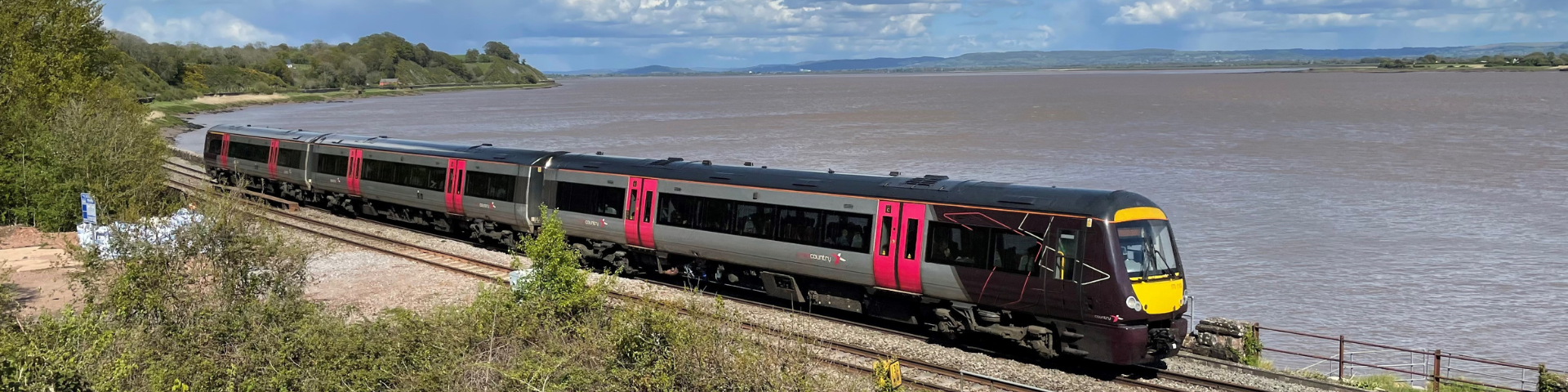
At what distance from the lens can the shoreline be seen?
86.1 m

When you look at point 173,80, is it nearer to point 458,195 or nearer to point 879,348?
point 458,195

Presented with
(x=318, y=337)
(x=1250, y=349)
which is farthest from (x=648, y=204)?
(x=1250, y=349)

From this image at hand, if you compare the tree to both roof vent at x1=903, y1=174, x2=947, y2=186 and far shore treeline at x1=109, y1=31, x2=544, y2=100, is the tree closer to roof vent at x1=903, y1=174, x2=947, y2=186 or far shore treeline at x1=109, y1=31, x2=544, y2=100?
roof vent at x1=903, y1=174, x2=947, y2=186

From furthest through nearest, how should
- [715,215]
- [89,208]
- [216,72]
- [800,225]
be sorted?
[216,72] < [89,208] < [715,215] < [800,225]

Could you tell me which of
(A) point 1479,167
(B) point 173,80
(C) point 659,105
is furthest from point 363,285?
(B) point 173,80

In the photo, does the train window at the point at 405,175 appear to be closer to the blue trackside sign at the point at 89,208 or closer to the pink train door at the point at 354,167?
the pink train door at the point at 354,167

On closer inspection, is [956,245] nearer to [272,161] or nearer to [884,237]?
[884,237]

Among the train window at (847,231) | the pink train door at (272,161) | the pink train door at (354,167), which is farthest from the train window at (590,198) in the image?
the pink train door at (272,161)

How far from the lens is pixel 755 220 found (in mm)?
19266

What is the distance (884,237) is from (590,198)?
24.8 feet

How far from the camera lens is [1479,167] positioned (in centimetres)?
4959

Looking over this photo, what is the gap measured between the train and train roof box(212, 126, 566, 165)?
0.32ft

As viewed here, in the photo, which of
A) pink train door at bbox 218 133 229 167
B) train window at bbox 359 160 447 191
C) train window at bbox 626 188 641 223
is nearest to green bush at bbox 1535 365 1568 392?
train window at bbox 626 188 641 223

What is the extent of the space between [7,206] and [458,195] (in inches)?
523
